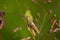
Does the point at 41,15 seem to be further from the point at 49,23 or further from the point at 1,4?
the point at 1,4

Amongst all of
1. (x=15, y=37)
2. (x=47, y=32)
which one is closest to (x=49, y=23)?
(x=47, y=32)

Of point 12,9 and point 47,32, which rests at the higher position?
point 12,9

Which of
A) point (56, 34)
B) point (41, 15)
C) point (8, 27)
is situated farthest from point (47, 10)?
point (8, 27)

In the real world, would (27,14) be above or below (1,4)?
below

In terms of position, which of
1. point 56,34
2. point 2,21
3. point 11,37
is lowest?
point 56,34

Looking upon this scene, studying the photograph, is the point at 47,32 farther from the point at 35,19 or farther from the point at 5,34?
the point at 5,34

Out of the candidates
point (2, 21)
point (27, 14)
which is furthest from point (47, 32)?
point (2, 21)
